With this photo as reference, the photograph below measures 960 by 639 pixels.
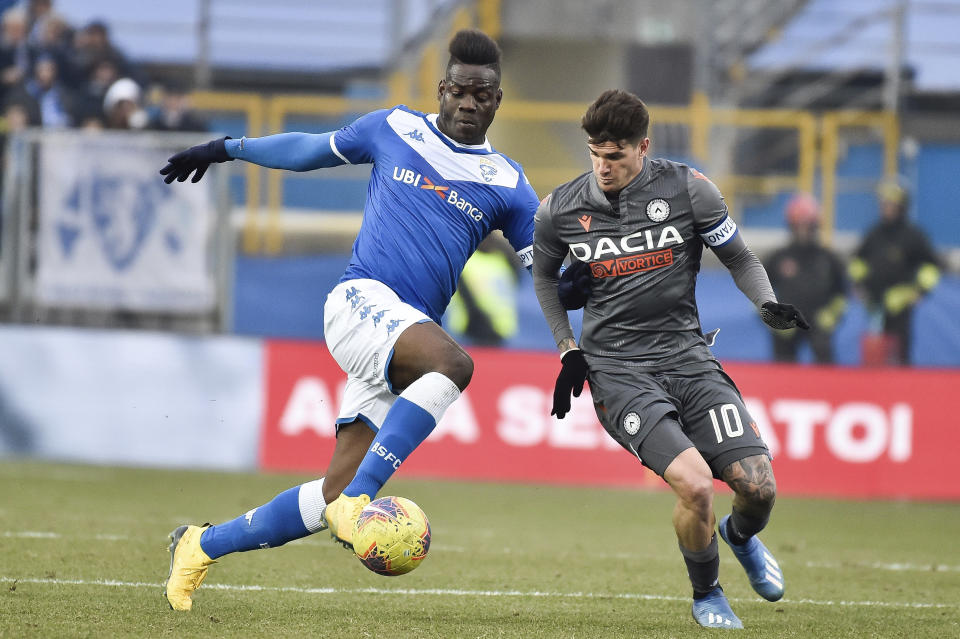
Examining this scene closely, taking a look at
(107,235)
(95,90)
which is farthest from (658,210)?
(95,90)

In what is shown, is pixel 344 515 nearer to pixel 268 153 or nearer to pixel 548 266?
pixel 548 266

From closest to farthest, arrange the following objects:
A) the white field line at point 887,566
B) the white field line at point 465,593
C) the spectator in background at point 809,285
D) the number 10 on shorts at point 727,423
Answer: the number 10 on shorts at point 727,423
the white field line at point 465,593
the white field line at point 887,566
the spectator in background at point 809,285

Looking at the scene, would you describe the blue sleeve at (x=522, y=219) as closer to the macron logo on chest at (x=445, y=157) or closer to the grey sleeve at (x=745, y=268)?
the macron logo on chest at (x=445, y=157)

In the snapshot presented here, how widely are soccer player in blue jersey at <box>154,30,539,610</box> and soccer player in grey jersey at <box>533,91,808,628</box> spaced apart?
1.06 feet

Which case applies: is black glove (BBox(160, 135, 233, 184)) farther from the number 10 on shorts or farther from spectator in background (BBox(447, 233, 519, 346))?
spectator in background (BBox(447, 233, 519, 346))

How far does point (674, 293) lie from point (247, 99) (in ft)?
42.5

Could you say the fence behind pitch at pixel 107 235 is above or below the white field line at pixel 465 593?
above

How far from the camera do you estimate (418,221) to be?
587cm

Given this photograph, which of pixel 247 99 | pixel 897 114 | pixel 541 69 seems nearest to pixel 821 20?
pixel 897 114

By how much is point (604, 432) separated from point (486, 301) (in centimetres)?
213

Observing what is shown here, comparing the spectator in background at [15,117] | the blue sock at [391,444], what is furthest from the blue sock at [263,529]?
the spectator in background at [15,117]

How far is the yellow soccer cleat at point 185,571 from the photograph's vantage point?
572 centimetres

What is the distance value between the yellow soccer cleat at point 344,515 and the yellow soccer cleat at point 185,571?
777mm

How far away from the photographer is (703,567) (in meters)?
5.89
